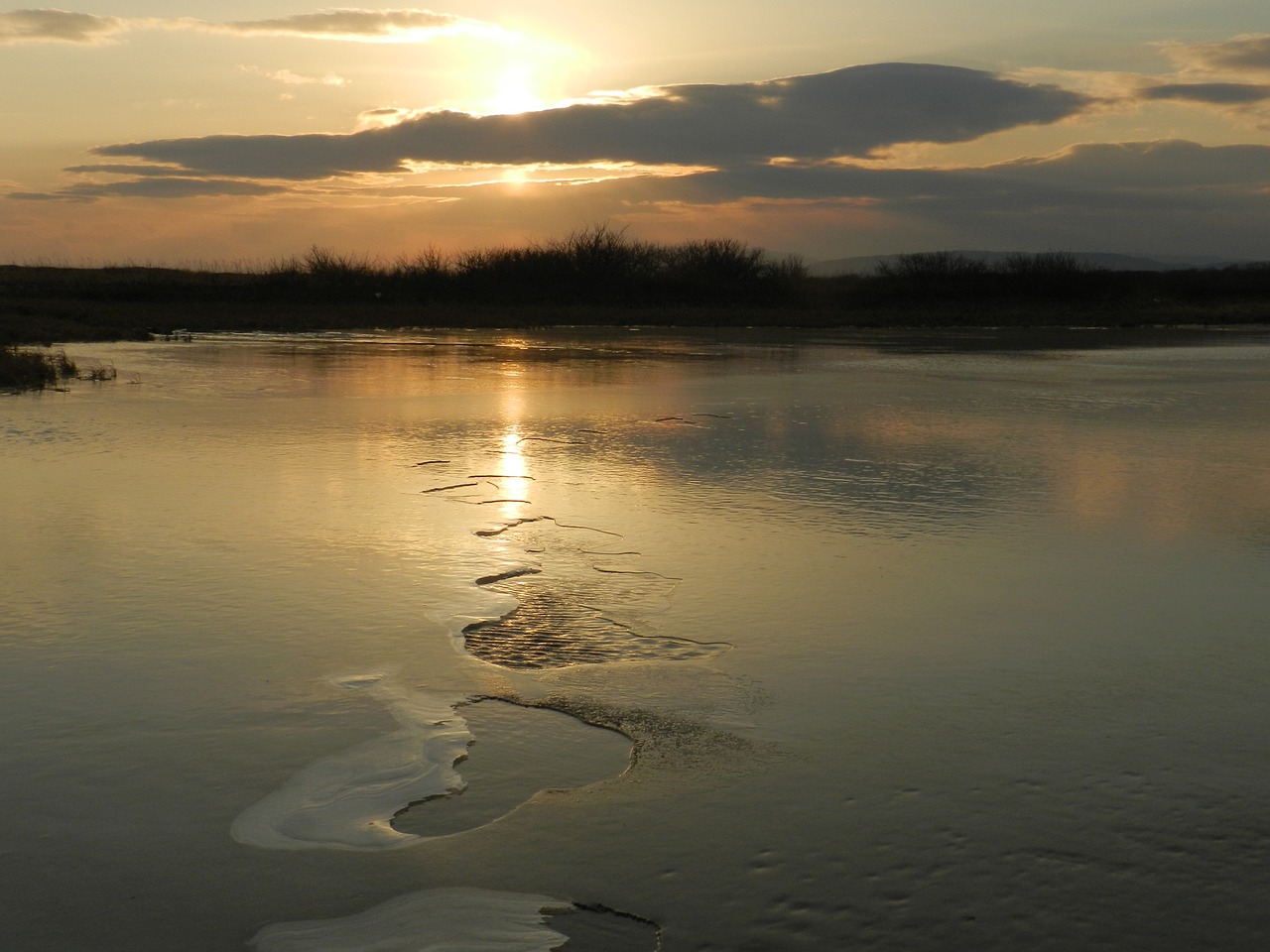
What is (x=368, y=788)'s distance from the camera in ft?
9.81

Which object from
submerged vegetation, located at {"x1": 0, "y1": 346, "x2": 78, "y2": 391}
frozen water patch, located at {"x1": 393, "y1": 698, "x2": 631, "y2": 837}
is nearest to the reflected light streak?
frozen water patch, located at {"x1": 393, "y1": 698, "x2": 631, "y2": 837}

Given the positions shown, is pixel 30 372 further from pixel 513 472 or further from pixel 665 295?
pixel 665 295

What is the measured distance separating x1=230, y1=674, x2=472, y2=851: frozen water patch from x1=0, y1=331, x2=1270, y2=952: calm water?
0.5 inches

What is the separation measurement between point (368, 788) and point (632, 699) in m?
0.86

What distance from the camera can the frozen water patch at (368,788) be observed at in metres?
2.75

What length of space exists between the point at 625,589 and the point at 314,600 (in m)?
1.15

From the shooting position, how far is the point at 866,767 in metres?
3.07

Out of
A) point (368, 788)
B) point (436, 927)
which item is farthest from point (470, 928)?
point (368, 788)

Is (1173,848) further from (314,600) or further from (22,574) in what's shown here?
(22,574)

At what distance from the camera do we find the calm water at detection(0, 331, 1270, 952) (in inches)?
96.5

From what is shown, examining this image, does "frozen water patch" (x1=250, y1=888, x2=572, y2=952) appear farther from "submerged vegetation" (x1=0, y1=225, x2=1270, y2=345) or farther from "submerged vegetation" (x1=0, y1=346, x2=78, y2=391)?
"submerged vegetation" (x1=0, y1=225, x2=1270, y2=345)

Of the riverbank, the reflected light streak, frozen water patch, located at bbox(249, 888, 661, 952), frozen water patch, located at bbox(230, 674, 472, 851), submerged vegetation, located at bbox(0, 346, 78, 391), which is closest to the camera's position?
frozen water patch, located at bbox(249, 888, 661, 952)

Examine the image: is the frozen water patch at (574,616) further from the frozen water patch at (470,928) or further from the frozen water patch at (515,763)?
the frozen water patch at (470,928)

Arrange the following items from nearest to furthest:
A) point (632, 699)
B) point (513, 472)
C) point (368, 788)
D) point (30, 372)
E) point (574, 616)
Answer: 1. point (368, 788)
2. point (632, 699)
3. point (574, 616)
4. point (513, 472)
5. point (30, 372)
